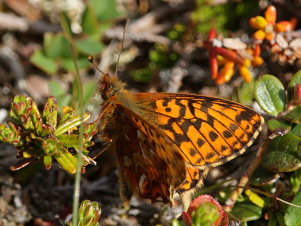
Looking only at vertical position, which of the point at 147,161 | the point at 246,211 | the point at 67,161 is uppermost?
the point at 67,161

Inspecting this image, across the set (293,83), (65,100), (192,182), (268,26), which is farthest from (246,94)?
(65,100)

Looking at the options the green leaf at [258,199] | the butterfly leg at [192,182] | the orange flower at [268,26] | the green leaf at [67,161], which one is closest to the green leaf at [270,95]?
the orange flower at [268,26]

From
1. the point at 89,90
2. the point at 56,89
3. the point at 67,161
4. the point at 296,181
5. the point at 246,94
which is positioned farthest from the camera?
the point at 56,89

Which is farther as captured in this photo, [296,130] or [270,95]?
[270,95]

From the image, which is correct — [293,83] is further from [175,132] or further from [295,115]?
[175,132]

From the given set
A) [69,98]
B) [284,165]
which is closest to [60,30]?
[69,98]

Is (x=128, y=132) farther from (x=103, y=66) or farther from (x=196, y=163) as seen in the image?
(x=103, y=66)

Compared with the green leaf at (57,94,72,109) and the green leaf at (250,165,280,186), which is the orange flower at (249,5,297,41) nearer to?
the green leaf at (250,165,280,186)
